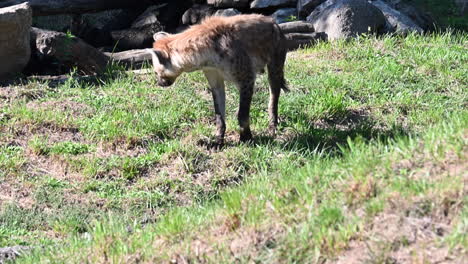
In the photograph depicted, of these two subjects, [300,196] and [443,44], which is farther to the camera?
[443,44]

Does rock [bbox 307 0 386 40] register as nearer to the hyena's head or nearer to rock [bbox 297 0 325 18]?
rock [bbox 297 0 325 18]

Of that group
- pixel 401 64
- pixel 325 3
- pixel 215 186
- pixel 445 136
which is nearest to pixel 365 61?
pixel 401 64

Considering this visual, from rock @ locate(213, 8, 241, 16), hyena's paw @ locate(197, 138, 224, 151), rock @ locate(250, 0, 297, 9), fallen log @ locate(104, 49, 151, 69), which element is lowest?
hyena's paw @ locate(197, 138, 224, 151)

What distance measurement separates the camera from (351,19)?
10.9 meters

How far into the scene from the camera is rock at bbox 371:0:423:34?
11273 mm

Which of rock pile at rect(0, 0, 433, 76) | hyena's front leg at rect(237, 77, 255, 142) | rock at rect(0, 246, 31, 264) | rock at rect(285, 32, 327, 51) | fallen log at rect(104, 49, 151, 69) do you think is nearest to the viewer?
rock at rect(0, 246, 31, 264)

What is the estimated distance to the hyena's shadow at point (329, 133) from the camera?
764cm

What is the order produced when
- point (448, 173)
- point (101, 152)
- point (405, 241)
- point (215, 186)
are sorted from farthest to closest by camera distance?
point (101, 152)
point (215, 186)
point (448, 173)
point (405, 241)

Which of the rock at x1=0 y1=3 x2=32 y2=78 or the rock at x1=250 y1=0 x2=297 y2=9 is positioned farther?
the rock at x1=250 y1=0 x2=297 y2=9

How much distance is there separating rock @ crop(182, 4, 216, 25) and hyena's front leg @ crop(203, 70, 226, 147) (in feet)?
13.7

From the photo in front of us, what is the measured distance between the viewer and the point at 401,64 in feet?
31.9

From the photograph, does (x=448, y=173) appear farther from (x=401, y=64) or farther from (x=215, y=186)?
(x=401, y=64)

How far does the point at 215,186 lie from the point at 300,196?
2.55m

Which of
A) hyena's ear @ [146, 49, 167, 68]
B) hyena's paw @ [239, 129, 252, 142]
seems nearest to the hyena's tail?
hyena's paw @ [239, 129, 252, 142]
